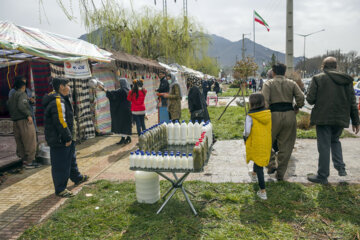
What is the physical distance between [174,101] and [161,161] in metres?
4.68

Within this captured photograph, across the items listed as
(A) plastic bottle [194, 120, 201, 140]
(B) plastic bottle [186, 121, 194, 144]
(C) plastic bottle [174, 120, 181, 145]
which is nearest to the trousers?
(C) plastic bottle [174, 120, 181, 145]

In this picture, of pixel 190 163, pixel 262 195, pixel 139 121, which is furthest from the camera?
pixel 139 121

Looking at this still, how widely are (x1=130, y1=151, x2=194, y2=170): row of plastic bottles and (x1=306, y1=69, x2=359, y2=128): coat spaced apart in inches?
110

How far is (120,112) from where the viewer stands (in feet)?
28.4

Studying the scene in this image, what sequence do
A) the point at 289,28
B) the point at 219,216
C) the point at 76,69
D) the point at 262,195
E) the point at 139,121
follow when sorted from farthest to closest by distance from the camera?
the point at 289,28 → the point at 139,121 → the point at 76,69 → the point at 262,195 → the point at 219,216

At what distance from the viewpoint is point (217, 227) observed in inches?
144

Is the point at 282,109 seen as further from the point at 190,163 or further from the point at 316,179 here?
the point at 190,163

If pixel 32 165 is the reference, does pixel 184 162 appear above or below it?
above

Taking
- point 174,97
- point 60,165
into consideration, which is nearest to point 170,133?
point 60,165

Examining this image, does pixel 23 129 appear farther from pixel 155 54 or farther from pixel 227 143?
pixel 155 54

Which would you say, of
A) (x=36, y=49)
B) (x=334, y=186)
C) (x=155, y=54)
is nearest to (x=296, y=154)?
(x=334, y=186)

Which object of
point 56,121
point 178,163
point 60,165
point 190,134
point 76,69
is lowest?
point 60,165

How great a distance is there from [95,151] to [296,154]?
561 centimetres

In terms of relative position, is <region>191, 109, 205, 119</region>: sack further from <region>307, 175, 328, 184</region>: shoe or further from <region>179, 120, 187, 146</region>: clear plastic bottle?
<region>307, 175, 328, 184</region>: shoe
